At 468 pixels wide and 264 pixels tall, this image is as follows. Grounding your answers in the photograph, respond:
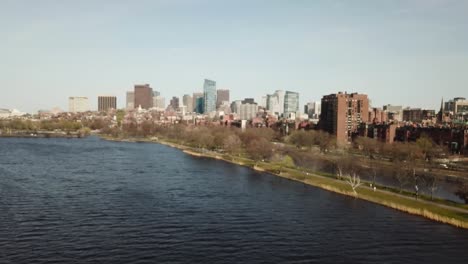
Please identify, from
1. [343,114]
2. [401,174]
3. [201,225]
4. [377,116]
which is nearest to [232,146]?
[401,174]

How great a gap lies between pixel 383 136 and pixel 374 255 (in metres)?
98.2

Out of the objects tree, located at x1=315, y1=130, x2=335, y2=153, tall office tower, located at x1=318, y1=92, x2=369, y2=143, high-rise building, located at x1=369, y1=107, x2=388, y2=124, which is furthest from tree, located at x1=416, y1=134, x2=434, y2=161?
high-rise building, located at x1=369, y1=107, x2=388, y2=124

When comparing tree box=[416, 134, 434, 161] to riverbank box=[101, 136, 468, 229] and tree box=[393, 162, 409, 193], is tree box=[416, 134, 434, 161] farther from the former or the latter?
riverbank box=[101, 136, 468, 229]

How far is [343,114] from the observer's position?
5669 inches

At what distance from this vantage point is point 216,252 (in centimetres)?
3338

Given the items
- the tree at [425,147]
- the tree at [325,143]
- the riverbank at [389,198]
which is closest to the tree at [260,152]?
the riverbank at [389,198]

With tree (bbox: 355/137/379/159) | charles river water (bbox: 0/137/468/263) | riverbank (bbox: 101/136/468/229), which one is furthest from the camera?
tree (bbox: 355/137/379/159)

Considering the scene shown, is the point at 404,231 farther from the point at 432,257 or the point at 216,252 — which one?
the point at 216,252

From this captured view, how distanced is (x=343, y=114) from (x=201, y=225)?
111 meters

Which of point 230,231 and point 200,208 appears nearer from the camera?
point 230,231

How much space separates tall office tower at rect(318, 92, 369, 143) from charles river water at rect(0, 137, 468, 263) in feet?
274

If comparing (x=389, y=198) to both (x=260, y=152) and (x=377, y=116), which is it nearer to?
(x=260, y=152)

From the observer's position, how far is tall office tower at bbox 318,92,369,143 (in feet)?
471

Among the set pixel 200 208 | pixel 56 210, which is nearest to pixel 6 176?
pixel 56 210
